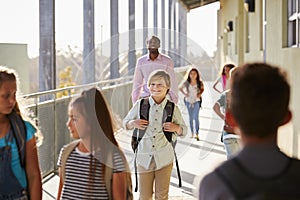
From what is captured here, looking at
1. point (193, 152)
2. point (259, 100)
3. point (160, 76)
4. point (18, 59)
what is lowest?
point (193, 152)

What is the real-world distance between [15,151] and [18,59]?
5411mm

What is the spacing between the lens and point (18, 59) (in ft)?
25.5

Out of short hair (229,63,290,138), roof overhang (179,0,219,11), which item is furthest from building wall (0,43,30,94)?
roof overhang (179,0,219,11)

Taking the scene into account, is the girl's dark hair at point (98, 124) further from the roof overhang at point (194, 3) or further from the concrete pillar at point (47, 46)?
the roof overhang at point (194, 3)

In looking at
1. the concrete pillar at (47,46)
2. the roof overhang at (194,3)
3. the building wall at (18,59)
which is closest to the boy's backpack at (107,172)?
the concrete pillar at (47,46)

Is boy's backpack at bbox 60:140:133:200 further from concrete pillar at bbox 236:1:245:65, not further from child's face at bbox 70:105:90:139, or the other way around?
concrete pillar at bbox 236:1:245:65

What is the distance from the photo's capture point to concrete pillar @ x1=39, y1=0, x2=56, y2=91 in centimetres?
626

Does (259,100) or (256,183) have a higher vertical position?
(259,100)

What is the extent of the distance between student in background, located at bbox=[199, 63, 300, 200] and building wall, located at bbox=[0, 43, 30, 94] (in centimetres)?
525

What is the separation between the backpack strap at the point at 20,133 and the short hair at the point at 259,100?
1.16 m

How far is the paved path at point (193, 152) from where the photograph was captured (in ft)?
11.8

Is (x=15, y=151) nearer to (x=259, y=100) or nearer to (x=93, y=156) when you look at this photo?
(x=93, y=156)

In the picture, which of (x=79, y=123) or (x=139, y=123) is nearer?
(x=79, y=123)

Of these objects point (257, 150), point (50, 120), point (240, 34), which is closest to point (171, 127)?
point (257, 150)
